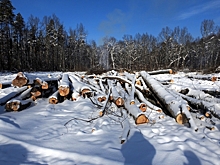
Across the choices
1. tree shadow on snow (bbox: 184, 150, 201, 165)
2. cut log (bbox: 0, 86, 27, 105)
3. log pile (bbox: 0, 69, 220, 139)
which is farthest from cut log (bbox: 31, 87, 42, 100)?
tree shadow on snow (bbox: 184, 150, 201, 165)

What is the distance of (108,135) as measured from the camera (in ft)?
10.3

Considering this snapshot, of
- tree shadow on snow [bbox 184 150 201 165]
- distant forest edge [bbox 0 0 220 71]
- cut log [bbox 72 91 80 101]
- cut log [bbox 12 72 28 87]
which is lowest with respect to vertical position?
tree shadow on snow [bbox 184 150 201 165]

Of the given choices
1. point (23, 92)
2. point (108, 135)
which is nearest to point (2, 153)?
point (108, 135)

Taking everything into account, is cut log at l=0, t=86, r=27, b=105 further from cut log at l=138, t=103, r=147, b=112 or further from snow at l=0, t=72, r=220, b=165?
cut log at l=138, t=103, r=147, b=112

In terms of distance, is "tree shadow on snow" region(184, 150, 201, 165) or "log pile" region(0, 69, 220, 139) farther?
"log pile" region(0, 69, 220, 139)

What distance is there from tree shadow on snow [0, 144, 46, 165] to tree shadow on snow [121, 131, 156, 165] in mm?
1332

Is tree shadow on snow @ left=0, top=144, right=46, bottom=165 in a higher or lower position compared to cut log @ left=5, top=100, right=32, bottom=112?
lower

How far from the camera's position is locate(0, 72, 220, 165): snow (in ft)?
7.54

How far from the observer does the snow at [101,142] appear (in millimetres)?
2297

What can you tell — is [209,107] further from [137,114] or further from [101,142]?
[101,142]

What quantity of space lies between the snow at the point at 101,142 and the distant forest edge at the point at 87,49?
30.6 m

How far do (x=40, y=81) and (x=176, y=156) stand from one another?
508 centimetres

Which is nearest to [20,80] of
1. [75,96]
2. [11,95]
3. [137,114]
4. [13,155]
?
[11,95]

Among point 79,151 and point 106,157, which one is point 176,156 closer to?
point 106,157
